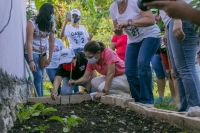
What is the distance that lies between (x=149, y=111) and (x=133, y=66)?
1.25 meters

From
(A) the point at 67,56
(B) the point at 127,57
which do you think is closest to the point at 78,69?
(A) the point at 67,56

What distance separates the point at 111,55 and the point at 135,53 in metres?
0.91

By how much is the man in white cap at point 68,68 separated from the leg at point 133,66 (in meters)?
1.36

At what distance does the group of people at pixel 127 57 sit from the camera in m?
3.63

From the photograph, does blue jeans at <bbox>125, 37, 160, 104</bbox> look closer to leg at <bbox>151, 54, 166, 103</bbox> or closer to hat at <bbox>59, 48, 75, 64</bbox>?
leg at <bbox>151, 54, 166, 103</bbox>

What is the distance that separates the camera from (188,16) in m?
1.94

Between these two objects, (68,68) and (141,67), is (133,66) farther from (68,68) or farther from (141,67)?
(68,68)

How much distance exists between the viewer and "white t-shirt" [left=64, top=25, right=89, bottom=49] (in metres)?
7.72

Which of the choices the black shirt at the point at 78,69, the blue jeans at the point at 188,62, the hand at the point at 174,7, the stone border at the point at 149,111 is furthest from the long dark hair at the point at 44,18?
the hand at the point at 174,7

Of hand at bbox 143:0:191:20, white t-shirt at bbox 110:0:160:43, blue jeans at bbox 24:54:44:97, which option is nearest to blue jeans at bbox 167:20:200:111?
white t-shirt at bbox 110:0:160:43

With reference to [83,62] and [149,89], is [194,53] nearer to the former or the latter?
[149,89]

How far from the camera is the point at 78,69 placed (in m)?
6.64

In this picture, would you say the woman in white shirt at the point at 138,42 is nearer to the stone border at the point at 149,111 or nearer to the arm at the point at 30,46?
the stone border at the point at 149,111

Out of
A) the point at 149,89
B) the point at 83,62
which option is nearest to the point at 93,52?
the point at 83,62
